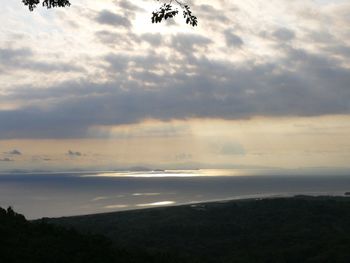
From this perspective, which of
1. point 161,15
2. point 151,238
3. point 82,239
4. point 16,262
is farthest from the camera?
point 151,238

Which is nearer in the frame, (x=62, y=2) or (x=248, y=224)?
(x=62, y=2)

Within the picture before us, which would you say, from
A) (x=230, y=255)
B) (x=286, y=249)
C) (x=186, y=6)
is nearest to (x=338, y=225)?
(x=286, y=249)

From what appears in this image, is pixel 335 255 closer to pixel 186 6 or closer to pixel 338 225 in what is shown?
pixel 338 225

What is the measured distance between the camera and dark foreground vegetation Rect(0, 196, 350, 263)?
992 inches

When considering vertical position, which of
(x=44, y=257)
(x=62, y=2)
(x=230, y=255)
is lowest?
(x=230, y=255)

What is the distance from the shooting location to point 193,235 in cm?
12144

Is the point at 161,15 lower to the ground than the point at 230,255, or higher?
higher

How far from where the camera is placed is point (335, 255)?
256 ft

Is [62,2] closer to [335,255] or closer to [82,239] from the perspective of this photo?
[82,239]

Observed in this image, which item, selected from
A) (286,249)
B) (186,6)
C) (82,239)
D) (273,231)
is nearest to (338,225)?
(273,231)

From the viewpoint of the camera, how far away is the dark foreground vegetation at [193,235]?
25188mm

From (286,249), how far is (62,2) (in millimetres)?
84196

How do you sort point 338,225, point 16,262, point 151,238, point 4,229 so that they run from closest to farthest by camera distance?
point 16,262, point 4,229, point 151,238, point 338,225

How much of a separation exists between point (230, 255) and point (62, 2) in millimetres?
81116
